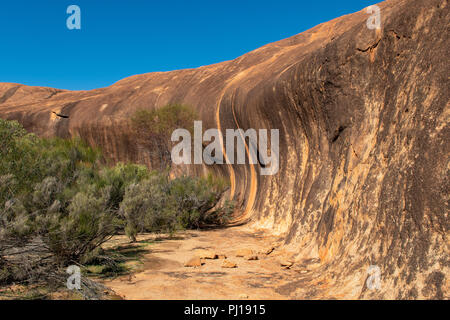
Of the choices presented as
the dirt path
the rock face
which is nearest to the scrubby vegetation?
the dirt path

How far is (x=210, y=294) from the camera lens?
461 centimetres

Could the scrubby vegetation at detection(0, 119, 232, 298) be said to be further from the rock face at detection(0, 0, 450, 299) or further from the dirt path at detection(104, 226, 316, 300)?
the rock face at detection(0, 0, 450, 299)

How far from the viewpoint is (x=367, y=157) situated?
5426 millimetres

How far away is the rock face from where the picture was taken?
3664 millimetres

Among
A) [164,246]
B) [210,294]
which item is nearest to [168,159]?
[164,246]

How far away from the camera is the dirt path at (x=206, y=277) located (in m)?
4.63

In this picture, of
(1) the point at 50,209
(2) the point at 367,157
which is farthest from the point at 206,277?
(2) the point at 367,157

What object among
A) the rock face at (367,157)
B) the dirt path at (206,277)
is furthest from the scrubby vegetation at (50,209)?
the rock face at (367,157)

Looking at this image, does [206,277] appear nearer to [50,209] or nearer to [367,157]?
[50,209]

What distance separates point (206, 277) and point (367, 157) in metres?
2.94

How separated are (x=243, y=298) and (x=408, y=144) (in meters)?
2.63

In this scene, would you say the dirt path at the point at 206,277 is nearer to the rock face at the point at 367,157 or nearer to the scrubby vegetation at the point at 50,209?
the rock face at the point at 367,157

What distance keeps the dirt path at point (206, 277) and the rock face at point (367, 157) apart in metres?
0.52
